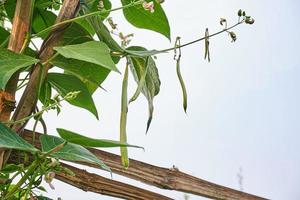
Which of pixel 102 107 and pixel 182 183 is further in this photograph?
pixel 102 107

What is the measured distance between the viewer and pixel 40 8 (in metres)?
0.44

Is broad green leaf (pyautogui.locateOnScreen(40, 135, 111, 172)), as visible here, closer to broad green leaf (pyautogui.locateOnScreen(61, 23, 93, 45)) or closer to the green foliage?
the green foliage

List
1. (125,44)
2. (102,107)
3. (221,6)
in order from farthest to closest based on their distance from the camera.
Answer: (221,6)
(102,107)
(125,44)

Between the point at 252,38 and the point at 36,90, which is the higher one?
the point at 252,38

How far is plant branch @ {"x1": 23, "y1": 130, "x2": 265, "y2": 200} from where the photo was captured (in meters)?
0.42

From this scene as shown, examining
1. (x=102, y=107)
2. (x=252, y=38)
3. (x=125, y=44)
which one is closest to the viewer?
(x=125, y=44)

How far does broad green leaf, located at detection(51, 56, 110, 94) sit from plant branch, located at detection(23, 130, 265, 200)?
61 millimetres

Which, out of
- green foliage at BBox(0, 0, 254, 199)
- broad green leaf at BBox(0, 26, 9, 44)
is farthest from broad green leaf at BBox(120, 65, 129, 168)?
broad green leaf at BBox(0, 26, 9, 44)

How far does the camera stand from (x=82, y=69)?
0.43 m

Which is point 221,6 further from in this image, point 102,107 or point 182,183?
point 182,183

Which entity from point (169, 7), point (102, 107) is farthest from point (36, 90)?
point (169, 7)

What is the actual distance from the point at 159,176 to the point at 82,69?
0.37 feet

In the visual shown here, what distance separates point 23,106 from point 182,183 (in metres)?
0.15

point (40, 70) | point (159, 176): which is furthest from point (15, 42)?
point (159, 176)
